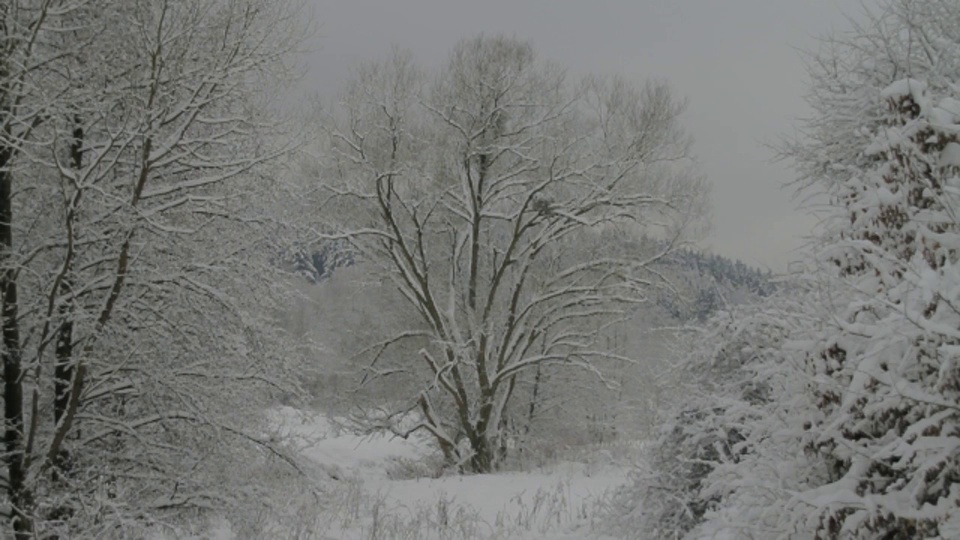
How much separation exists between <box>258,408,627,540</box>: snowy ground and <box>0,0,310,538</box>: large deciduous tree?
1.25 meters

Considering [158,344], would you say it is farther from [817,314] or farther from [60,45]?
[817,314]

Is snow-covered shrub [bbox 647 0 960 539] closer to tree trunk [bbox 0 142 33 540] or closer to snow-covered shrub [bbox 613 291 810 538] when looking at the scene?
snow-covered shrub [bbox 613 291 810 538]

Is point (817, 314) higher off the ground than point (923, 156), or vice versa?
point (923, 156)

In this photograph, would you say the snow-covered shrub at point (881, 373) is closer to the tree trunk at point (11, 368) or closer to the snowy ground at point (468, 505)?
the snowy ground at point (468, 505)

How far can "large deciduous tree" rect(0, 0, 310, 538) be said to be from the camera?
5.66 m

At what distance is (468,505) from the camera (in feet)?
30.9

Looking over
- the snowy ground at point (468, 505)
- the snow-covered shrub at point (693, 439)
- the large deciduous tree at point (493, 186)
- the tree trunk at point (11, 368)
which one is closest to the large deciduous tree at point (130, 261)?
the tree trunk at point (11, 368)

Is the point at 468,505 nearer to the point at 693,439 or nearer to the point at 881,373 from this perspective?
the point at 693,439

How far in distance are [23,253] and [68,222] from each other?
1259mm

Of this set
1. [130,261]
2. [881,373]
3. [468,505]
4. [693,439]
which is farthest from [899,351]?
[468,505]

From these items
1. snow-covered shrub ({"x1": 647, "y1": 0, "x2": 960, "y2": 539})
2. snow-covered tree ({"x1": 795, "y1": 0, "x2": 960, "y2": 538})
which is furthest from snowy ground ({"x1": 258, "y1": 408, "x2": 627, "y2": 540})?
snow-covered tree ({"x1": 795, "y1": 0, "x2": 960, "y2": 538})

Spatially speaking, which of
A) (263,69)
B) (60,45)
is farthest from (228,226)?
(60,45)

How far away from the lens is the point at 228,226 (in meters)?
7.22

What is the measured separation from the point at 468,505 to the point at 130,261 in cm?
553
